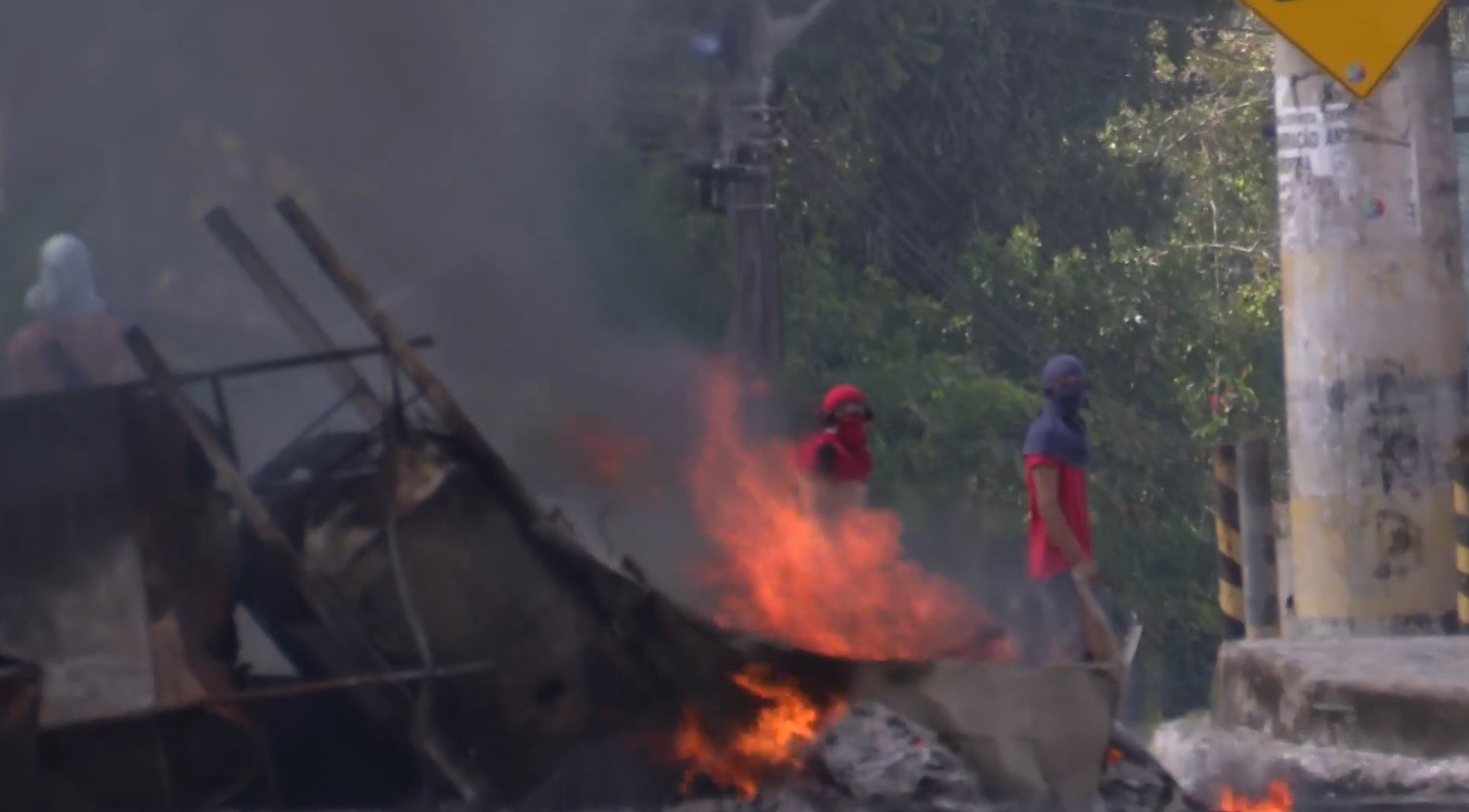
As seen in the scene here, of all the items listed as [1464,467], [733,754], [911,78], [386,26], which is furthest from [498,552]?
[911,78]

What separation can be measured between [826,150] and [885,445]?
6.96ft

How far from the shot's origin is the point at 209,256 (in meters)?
6.64

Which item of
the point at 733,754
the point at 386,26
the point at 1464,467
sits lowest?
the point at 733,754

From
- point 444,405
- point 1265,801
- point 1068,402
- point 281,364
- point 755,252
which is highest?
point 755,252

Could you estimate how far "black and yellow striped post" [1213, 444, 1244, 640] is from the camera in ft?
25.9

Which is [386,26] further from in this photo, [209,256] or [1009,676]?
[1009,676]

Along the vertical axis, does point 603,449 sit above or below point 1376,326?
below

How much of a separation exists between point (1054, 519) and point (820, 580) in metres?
1.07

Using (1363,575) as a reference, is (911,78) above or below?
above

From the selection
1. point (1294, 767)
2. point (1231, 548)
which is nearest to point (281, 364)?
point (1294, 767)

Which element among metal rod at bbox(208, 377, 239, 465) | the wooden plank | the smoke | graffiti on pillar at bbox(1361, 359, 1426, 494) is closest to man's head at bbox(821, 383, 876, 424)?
the smoke

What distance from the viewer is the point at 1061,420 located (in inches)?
271

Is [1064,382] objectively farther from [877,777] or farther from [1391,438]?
[877,777]

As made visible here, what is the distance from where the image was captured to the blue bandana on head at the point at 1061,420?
22.2 feet
